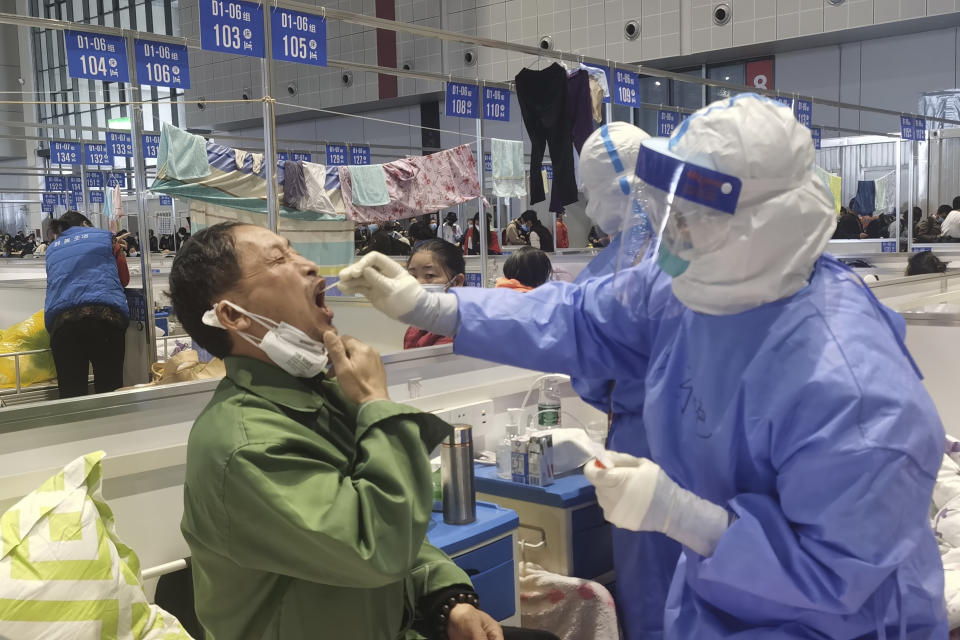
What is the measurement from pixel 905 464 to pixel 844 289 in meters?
0.31

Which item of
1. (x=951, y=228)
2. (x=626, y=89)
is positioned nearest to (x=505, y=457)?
(x=626, y=89)

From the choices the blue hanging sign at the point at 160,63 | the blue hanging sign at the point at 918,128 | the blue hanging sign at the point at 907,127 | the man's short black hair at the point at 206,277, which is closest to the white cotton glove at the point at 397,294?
the man's short black hair at the point at 206,277

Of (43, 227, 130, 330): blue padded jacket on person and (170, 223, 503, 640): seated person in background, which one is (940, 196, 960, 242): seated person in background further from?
(170, 223, 503, 640): seated person in background

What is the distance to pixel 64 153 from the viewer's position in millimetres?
11211

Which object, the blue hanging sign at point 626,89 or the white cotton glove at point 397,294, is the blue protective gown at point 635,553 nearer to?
the white cotton glove at point 397,294

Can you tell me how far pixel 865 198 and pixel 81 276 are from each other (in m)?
10.8

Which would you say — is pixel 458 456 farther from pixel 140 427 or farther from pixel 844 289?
pixel 844 289

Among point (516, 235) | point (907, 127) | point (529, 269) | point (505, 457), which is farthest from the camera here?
point (516, 235)

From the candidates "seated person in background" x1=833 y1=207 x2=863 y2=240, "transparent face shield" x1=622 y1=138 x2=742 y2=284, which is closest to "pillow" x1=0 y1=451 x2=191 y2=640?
"transparent face shield" x1=622 y1=138 x2=742 y2=284

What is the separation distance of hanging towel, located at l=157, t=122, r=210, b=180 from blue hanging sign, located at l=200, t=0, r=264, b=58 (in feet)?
5.43

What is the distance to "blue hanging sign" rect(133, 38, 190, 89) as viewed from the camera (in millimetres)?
3975

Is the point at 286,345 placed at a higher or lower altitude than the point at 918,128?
lower

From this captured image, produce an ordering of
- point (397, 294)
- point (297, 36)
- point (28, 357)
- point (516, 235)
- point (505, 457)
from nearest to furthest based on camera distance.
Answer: point (397, 294) < point (505, 457) < point (297, 36) < point (28, 357) < point (516, 235)

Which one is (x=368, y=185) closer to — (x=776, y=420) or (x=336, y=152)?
(x=776, y=420)
